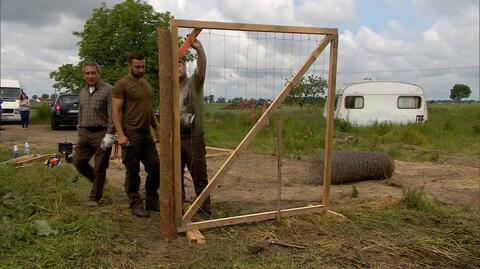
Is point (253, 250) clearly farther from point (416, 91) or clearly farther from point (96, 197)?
point (416, 91)

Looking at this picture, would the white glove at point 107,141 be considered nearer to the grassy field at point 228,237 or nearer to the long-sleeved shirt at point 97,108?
the long-sleeved shirt at point 97,108

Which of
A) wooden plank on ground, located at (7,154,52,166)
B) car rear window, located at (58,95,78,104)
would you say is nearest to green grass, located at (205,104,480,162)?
wooden plank on ground, located at (7,154,52,166)

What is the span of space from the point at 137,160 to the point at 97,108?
0.93 m

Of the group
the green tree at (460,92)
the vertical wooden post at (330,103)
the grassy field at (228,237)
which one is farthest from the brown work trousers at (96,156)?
the green tree at (460,92)

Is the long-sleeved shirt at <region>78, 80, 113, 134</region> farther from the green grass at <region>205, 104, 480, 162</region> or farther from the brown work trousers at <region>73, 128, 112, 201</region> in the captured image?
the green grass at <region>205, 104, 480, 162</region>

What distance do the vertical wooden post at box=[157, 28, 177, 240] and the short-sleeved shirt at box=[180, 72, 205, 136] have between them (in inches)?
23.4

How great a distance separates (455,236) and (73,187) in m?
4.92

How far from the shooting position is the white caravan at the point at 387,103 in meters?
20.4

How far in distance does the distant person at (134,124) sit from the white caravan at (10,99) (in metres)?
19.4

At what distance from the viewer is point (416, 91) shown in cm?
2042

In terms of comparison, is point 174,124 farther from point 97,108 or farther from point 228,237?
point 97,108

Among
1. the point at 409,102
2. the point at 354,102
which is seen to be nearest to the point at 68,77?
the point at 354,102

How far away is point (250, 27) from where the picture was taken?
4.86 metres

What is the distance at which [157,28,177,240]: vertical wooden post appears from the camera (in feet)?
14.9
